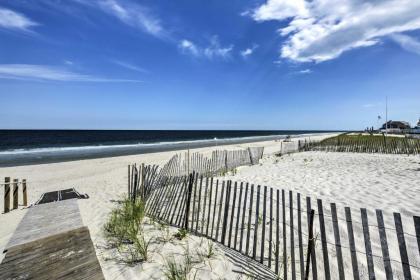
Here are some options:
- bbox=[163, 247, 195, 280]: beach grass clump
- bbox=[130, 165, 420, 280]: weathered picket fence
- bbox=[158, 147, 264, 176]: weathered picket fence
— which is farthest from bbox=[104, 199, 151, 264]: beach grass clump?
bbox=[158, 147, 264, 176]: weathered picket fence

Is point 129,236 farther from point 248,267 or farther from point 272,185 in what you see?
point 272,185

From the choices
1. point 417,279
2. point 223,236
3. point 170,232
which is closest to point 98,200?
point 170,232

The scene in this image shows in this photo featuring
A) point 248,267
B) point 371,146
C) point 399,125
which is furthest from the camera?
Answer: point 399,125

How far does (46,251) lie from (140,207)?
3053mm

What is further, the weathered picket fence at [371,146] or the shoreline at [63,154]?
the shoreline at [63,154]

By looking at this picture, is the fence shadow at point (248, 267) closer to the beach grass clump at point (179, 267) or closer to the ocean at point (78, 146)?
the beach grass clump at point (179, 267)

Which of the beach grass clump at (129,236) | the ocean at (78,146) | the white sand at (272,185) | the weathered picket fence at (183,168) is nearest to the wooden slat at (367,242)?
the white sand at (272,185)

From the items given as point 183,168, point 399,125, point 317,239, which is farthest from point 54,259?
point 399,125

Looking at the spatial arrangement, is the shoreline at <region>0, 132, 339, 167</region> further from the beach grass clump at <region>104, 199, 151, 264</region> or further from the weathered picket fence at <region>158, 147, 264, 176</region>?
the beach grass clump at <region>104, 199, 151, 264</region>

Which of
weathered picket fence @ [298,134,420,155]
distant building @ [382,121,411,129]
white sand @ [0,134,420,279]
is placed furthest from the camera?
distant building @ [382,121,411,129]

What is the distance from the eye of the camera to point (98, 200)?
9289 millimetres

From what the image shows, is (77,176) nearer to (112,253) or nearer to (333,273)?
(112,253)

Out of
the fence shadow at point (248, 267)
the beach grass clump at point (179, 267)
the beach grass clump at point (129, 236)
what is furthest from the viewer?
the beach grass clump at point (129, 236)

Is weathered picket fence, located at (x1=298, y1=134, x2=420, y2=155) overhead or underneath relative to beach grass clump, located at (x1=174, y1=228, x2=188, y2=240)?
overhead
